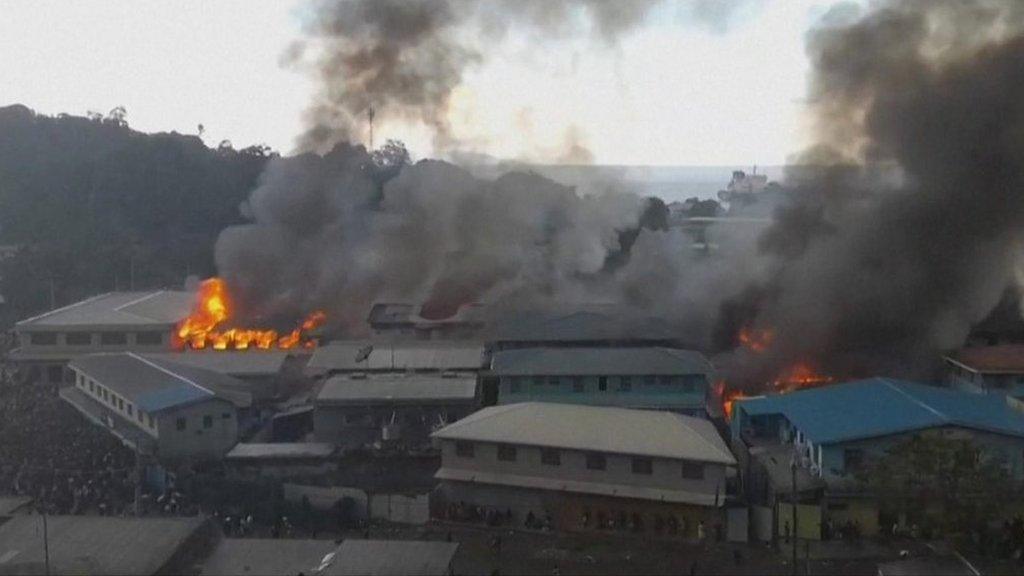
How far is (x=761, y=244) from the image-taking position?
2592 cm

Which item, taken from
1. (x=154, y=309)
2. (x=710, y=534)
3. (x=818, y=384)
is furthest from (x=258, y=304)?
(x=710, y=534)

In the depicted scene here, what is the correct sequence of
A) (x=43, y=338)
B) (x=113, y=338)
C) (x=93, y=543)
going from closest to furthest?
1. (x=93, y=543)
2. (x=43, y=338)
3. (x=113, y=338)

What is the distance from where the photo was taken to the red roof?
19672mm

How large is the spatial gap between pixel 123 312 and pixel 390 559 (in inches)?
653

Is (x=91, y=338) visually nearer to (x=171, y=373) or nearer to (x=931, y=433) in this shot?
(x=171, y=373)

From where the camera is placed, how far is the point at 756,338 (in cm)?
2352

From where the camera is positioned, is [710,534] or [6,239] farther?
[6,239]

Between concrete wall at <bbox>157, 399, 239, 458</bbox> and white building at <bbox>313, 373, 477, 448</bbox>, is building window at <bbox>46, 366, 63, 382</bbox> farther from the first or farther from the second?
white building at <bbox>313, 373, 477, 448</bbox>

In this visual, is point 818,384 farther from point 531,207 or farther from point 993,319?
point 531,207

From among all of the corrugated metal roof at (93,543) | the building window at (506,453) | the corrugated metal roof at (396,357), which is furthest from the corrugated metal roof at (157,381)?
the building window at (506,453)

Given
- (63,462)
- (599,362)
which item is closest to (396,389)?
(599,362)

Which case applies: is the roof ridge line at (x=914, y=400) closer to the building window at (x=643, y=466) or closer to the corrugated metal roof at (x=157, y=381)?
the building window at (x=643, y=466)

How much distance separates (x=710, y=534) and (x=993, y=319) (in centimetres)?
1256

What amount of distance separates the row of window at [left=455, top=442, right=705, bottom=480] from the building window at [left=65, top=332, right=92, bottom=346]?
12448mm
